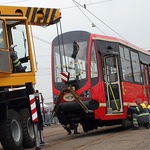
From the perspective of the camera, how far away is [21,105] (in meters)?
11.4

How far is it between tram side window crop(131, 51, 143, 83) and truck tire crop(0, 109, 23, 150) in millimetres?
6431

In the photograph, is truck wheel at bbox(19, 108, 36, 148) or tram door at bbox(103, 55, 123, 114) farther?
tram door at bbox(103, 55, 123, 114)

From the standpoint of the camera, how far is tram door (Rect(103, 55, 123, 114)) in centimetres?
1361

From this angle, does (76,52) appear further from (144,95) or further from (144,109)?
(144,95)

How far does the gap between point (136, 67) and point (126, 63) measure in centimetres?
116

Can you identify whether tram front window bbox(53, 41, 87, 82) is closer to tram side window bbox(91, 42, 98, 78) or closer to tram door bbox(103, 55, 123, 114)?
tram side window bbox(91, 42, 98, 78)

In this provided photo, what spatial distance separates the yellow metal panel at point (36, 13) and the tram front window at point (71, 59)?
127 cm

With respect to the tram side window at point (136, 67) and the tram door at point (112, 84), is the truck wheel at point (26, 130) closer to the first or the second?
the tram door at point (112, 84)

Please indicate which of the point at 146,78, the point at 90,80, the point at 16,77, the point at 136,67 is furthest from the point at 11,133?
the point at 146,78

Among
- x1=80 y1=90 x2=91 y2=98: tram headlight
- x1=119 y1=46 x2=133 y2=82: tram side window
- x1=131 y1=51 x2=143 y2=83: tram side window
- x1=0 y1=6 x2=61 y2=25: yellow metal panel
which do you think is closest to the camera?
x1=0 y1=6 x2=61 y2=25: yellow metal panel

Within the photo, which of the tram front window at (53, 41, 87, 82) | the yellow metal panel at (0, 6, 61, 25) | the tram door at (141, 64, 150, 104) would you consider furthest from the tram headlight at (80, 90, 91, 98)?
the tram door at (141, 64, 150, 104)

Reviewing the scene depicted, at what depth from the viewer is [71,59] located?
13.3m

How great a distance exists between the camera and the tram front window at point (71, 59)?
13.0 m

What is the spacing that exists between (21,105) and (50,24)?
10.1 ft
